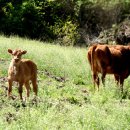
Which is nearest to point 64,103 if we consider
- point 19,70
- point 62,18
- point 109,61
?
point 19,70

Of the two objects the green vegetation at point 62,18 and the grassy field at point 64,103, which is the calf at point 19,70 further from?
the green vegetation at point 62,18

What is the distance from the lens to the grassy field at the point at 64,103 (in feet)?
24.6

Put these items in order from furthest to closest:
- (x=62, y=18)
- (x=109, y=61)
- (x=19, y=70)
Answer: (x=62, y=18), (x=109, y=61), (x=19, y=70)

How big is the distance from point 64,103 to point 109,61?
3.93 m

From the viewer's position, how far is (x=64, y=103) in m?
9.72

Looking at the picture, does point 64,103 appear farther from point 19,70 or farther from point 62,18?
point 62,18

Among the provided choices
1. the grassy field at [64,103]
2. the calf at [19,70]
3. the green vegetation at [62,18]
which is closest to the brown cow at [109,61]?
the grassy field at [64,103]

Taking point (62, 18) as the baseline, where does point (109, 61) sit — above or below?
above

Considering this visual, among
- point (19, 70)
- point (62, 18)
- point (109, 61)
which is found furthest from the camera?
point (62, 18)

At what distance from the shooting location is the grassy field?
749cm

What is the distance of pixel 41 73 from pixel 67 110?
21.3 feet

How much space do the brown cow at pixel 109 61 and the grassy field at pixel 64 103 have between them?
0.44 meters

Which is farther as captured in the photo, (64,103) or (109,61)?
(109,61)

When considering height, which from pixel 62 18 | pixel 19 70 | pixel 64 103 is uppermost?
pixel 19 70
